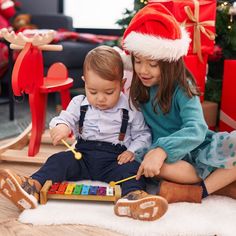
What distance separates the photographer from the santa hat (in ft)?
3.32

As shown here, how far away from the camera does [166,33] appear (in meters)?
1.02

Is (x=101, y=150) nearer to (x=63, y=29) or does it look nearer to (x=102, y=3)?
(x=63, y=29)

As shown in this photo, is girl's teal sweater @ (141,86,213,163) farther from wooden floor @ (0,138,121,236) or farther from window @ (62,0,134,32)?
window @ (62,0,134,32)

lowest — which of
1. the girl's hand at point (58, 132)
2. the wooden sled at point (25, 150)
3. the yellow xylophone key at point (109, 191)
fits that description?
the wooden sled at point (25, 150)

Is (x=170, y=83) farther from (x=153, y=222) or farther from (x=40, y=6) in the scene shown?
(x=40, y=6)

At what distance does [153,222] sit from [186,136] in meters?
0.24

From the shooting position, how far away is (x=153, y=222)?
904 mm

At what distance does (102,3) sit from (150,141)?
223 centimetres

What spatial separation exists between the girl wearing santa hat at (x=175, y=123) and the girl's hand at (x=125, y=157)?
22mm

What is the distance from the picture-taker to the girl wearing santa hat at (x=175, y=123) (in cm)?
100

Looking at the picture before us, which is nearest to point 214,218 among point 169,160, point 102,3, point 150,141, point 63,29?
point 169,160

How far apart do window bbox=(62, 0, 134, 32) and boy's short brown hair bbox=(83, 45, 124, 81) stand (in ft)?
6.62

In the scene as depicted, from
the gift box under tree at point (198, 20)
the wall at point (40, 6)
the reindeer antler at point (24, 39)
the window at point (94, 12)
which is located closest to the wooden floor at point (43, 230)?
the reindeer antler at point (24, 39)

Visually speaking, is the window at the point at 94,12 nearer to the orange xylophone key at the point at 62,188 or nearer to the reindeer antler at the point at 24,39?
the reindeer antler at the point at 24,39
